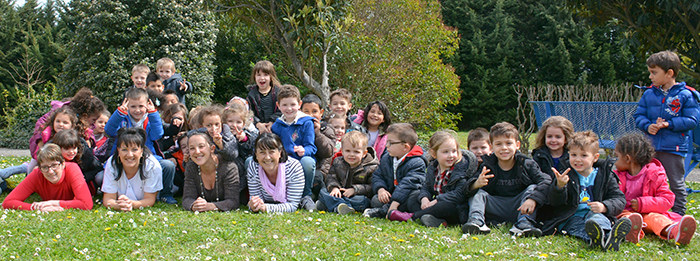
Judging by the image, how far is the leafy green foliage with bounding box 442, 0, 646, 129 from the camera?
19.7 meters

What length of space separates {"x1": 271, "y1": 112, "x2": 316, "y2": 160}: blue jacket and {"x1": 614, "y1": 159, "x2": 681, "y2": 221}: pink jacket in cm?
303

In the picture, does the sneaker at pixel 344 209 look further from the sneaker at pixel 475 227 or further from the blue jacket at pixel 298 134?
the sneaker at pixel 475 227

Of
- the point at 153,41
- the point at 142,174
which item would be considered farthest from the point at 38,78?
the point at 142,174

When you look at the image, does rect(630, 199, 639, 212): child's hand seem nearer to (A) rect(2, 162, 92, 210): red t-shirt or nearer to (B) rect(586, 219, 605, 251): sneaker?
(B) rect(586, 219, 605, 251): sneaker

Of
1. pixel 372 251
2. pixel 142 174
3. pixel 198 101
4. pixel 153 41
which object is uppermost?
pixel 153 41

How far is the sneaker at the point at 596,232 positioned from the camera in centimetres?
364

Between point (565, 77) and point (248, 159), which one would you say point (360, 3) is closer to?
point (248, 159)

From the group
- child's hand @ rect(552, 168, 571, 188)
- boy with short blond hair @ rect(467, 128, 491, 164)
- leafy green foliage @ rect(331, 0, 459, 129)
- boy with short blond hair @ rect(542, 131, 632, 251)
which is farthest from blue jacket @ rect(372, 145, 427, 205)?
leafy green foliage @ rect(331, 0, 459, 129)

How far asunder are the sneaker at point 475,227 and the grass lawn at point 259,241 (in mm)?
64

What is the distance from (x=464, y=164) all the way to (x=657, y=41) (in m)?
6.91

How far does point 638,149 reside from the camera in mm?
4258

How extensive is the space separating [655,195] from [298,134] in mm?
3386

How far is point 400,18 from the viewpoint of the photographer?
1273 cm

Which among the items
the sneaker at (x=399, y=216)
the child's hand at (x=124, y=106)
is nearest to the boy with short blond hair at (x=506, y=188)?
the sneaker at (x=399, y=216)
